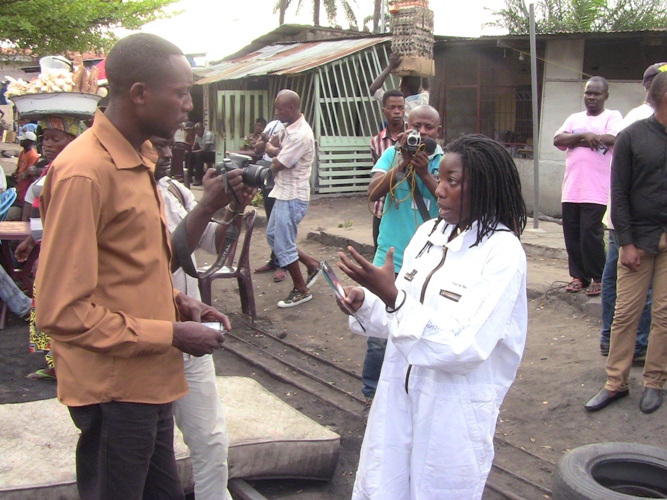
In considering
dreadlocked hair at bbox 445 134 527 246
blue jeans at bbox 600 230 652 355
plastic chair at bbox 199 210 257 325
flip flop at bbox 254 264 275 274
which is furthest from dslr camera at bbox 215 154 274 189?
flip flop at bbox 254 264 275 274

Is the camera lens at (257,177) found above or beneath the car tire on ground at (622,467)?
above

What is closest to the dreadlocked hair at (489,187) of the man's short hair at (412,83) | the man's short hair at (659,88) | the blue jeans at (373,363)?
the blue jeans at (373,363)

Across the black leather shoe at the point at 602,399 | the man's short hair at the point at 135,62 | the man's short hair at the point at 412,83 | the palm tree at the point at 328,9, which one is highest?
the palm tree at the point at 328,9

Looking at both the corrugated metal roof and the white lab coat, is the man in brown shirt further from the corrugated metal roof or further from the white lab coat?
the corrugated metal roof

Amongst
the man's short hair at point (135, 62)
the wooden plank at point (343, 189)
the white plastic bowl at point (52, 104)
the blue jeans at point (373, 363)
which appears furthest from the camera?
the wooden plank at point (343, 189)

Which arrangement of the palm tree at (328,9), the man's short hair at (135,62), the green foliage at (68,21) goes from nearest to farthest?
the man's short hair at (135,62) < the green foliage at (68,21) < the palm tree at (328,9)

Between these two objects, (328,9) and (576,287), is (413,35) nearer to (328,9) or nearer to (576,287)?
(576,287)

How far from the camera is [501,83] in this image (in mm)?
12820

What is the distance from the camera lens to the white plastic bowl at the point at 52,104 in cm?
481

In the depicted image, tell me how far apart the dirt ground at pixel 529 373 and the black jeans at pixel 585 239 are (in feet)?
1.02

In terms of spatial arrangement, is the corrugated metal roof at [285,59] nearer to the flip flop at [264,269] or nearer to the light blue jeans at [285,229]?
the flip flop at [264,269]

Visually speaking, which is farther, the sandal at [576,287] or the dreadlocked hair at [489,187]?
the sandal at [576,287]

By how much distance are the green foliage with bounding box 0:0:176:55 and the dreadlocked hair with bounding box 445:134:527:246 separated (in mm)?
9980

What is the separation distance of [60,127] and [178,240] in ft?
8.76
